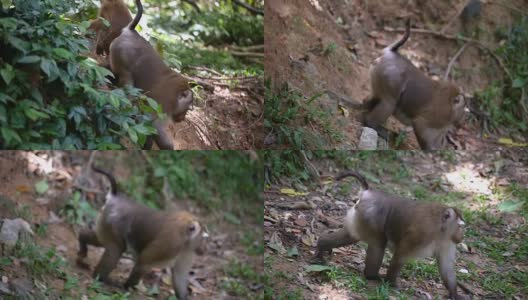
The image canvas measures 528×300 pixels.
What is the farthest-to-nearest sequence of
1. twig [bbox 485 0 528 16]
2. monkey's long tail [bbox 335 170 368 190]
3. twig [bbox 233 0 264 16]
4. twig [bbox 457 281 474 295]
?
twig [bbox 485 0 528 16]
twig [bbox 233 0 264 16]
monkey's long tail [bbox 335 170 368 190]
twig [bbox 457 281 474 295]

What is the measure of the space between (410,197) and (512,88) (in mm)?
3785

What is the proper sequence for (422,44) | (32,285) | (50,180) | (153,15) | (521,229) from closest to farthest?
1. (32,285)
2. (521,229)
3. (50,180)
4. (153,15)
5. (422,44)

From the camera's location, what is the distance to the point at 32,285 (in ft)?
16.6

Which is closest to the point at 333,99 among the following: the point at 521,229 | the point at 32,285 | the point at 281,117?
the point at 281,117

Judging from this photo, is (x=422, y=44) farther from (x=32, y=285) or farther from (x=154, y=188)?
(x=32, y=285)

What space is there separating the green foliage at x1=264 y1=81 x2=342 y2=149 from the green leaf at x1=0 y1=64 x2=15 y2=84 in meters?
2.45

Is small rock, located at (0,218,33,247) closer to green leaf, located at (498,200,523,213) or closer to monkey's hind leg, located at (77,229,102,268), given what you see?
monkey's hind leg, located at (77,229,102,268)

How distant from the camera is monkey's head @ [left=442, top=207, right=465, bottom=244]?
5094 mm

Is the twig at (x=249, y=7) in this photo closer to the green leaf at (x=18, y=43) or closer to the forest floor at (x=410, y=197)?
the forest floor at (x=410, y=197)

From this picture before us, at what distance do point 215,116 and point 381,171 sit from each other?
1.78 metres

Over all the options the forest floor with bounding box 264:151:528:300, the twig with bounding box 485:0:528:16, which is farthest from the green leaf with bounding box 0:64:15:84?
the twig with bounding box 485:0:528:16

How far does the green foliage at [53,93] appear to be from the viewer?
482 cm

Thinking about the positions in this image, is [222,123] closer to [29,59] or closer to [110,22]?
[110,22]

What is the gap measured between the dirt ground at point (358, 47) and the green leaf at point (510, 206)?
1.26 metres
